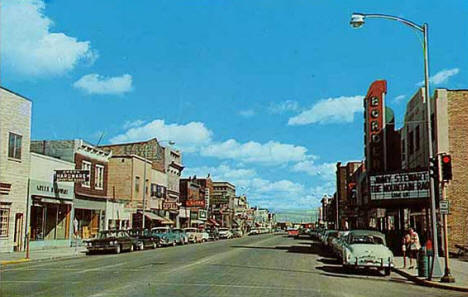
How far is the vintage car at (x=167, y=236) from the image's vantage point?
50072mm

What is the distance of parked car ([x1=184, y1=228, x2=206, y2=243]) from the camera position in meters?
60.5

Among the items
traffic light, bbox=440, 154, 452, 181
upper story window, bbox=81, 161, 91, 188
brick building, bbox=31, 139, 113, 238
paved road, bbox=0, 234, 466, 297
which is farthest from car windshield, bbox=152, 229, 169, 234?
traffic light, bbox=440, 154, 452, 181

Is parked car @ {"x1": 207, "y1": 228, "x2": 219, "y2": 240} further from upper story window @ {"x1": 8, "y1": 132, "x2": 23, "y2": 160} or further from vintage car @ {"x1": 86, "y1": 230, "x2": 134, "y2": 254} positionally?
upper story window @ {"x1": 8, "y1": 132, "x2": 23, "y2": 160}

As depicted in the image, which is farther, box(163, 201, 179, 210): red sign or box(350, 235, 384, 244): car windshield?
box(163, 201, 179, 210): red sign

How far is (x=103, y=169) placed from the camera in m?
52.8

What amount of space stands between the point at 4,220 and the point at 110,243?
6.19 meters

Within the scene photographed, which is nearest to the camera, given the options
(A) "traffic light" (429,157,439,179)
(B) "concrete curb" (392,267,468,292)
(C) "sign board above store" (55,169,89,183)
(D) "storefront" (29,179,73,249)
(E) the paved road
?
(E) the paved road

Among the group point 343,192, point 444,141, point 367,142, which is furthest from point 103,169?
point 343,192

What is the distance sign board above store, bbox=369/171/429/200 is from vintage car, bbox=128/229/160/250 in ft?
55.5

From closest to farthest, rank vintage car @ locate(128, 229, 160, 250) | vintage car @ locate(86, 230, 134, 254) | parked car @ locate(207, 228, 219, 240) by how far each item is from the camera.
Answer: vintage car @ locate(86, 230, 134, 254), vintage car @ locate(128, 229, 160, 250), parked car @ locate(207, 228, 219, 240)

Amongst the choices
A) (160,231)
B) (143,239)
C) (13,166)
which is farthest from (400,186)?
(160,231)

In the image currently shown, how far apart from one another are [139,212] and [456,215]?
36.0 metres

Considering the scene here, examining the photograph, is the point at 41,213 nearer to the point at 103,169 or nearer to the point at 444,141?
the point at 103,169

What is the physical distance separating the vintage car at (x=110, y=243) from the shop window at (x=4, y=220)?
15.5ft
